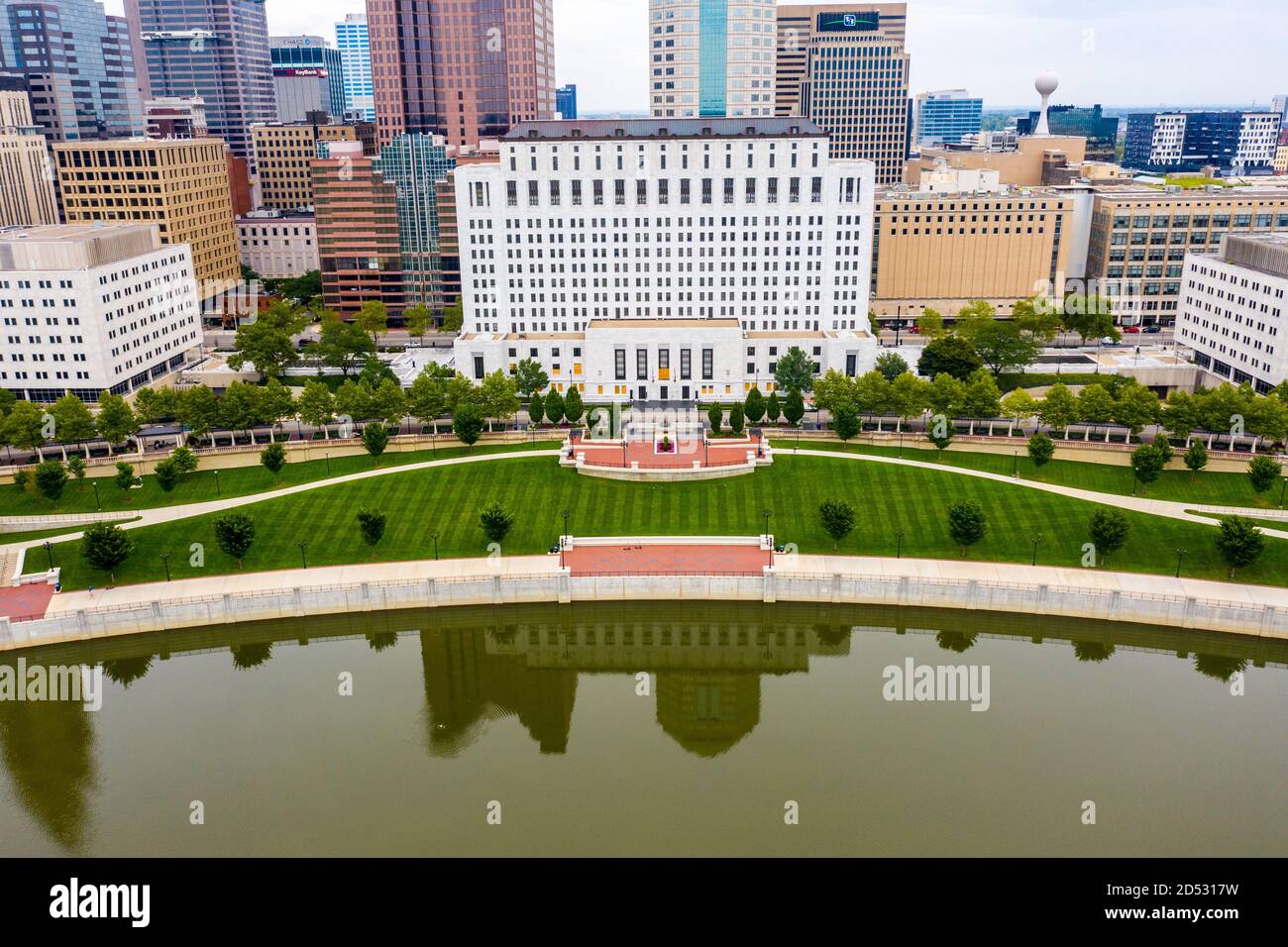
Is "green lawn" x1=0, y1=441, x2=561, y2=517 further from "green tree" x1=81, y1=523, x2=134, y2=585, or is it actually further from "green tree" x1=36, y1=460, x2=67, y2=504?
"green tree" x1=81, y1=523, x2=134, y2=585

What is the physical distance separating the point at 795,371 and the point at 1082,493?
33.8 m

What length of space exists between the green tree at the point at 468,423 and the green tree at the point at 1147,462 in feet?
184

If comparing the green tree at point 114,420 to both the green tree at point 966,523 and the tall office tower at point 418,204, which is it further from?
the green tree at point 966,523

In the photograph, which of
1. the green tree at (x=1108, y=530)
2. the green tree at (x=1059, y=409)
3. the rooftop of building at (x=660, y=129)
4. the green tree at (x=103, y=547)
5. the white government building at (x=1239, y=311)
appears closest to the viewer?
the green tree at (x=103, y=547)

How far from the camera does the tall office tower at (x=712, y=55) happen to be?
5645 inches

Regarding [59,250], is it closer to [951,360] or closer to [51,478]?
[51,478]

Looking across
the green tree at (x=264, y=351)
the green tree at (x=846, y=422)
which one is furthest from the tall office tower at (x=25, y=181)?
the green tree at (x=846, y=422)

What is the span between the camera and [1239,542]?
67.5m

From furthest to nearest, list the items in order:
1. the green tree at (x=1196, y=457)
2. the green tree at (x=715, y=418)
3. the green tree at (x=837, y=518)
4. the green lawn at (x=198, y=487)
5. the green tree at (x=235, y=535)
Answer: the green tree at (x=715, y=418) < the green lawn at (x=198, y=487) < the green tree at (x=1196, y=457) < the green tree at (x=837, y=518) < the green tree at (x=235, y=535)

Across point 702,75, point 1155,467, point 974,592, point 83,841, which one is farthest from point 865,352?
point 83,841

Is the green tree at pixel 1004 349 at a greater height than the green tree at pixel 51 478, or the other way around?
the green tree at pixel 1004 349

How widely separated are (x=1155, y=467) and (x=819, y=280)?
47.1 meters

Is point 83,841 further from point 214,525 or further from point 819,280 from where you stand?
point 819,280

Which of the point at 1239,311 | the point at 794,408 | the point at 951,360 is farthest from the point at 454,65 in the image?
the point at 1239,311
